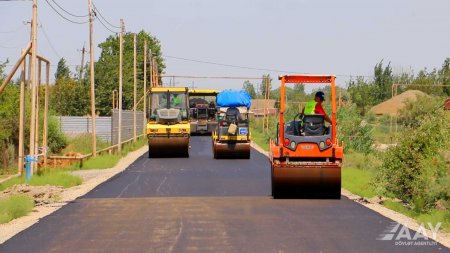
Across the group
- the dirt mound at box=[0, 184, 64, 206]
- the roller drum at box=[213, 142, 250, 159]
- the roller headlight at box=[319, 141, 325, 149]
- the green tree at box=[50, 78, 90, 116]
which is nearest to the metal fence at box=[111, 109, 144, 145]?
the roller drum at box=[213, 142, 250, 159]

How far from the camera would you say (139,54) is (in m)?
114

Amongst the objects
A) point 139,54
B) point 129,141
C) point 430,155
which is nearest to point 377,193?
point 430,155

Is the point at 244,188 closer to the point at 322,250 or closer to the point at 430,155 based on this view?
→ the point at 430,155

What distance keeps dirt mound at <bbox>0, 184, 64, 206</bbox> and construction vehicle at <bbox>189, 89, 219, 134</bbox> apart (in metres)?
38.9

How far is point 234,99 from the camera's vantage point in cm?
3894

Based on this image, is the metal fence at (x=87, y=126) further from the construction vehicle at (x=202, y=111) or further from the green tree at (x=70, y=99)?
the green tree at (x=70, y=99)

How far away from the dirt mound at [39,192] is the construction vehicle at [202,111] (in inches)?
1532

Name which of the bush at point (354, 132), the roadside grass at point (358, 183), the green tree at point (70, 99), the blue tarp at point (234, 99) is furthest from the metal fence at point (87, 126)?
the roadside grass at point (358, 183)

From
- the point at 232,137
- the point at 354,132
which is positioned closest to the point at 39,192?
the point at 232,137

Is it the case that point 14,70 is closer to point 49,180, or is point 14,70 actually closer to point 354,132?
point 49,180

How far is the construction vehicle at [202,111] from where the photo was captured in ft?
201

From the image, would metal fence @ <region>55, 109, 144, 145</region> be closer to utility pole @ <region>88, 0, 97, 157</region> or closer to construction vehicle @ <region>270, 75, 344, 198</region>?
utility pole @ <region>88, 0, 97, 157</region>

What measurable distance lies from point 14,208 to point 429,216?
8412mm

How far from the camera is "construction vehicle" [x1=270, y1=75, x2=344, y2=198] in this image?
17.6 metres
